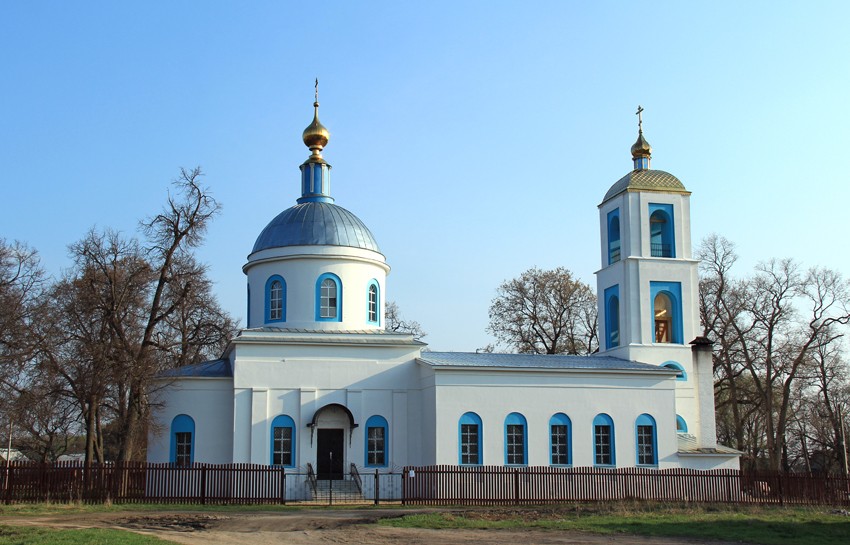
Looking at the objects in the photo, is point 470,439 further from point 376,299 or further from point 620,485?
point 376,299

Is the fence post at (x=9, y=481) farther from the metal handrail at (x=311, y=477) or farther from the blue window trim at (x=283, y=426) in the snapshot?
the metal handrail at (x=311, y=477)

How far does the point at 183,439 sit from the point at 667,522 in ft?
49.1

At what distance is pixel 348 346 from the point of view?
94.1ft

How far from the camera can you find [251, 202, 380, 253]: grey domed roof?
3100cm

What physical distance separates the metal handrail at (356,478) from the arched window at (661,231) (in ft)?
41.8

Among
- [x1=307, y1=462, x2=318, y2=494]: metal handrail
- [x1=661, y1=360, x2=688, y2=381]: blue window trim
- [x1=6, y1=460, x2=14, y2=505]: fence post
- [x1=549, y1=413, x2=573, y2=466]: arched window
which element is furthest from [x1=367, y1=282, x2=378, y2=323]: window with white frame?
[x1=6, y1=460, x2=14, y2=505]: fence post

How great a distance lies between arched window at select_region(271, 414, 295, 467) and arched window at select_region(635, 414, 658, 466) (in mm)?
10584

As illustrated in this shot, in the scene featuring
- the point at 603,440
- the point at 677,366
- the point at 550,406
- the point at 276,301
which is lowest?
the point at 603,440

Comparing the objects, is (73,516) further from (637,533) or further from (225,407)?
(637,533)

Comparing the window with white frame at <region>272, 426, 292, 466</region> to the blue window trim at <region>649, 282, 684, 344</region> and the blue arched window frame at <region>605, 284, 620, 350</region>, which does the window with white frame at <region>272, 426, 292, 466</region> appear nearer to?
the blue arched window frame at <region>605, 284, 620, 350</region>

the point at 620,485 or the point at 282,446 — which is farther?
the point at 282,446

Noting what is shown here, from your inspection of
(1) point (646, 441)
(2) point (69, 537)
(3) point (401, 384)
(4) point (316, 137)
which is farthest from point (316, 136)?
(2) point (69, 537)

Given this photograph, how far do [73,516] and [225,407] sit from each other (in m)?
9.15

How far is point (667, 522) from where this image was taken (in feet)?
62.8
